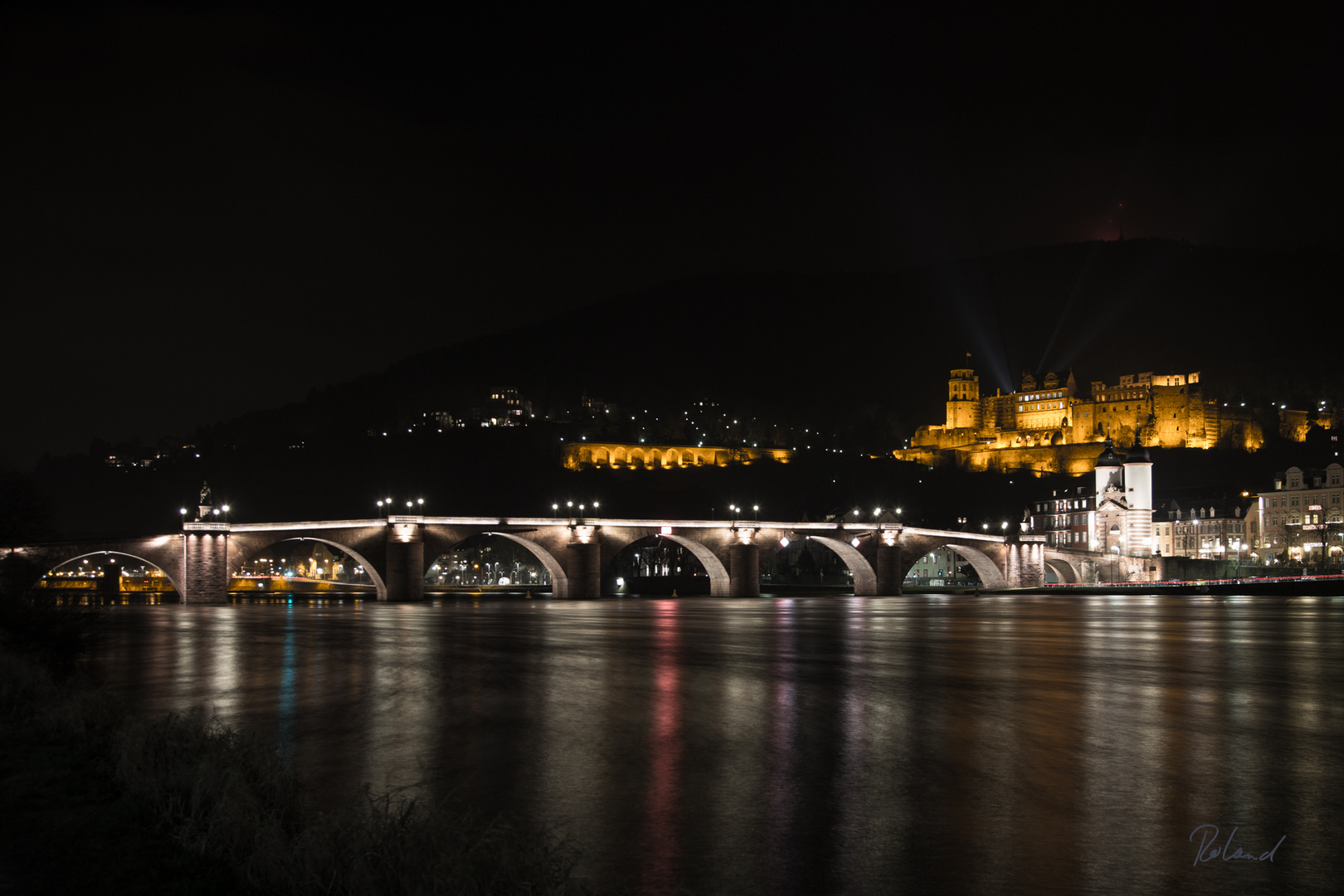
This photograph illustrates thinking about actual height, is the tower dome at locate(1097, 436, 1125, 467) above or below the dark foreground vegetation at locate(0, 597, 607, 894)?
above

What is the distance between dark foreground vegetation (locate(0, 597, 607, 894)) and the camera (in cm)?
749

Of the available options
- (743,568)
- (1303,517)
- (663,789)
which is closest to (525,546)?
(743,568)

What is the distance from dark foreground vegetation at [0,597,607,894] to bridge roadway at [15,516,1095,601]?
144ft

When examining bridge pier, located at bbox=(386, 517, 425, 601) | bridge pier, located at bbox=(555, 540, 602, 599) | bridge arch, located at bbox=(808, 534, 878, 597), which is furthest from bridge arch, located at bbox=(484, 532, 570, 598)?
bridge arch, located at bbox=(808, 534, 878, 597)

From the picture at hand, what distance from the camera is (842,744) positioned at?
16.8 m

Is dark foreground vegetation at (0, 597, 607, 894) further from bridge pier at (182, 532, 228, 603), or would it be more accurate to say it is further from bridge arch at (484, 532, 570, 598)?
bridge arch at (484, 532, 570, 598)

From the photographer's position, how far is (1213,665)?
28.5 m

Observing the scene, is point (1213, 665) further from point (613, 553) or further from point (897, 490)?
point (897, 490)

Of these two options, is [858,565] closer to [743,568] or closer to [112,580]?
[743,568]

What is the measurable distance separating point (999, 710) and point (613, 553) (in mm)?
64507

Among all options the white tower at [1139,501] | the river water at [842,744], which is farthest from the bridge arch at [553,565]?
the white tower at [1139,501]

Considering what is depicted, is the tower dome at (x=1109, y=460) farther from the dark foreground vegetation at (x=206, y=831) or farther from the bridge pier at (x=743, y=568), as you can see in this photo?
the dark foreground vegetation at (x=206, y=831)

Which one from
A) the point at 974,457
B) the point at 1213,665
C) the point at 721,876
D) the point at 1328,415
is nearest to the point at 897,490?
the point at 974,457

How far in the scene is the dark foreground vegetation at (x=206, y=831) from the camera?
749 cm
